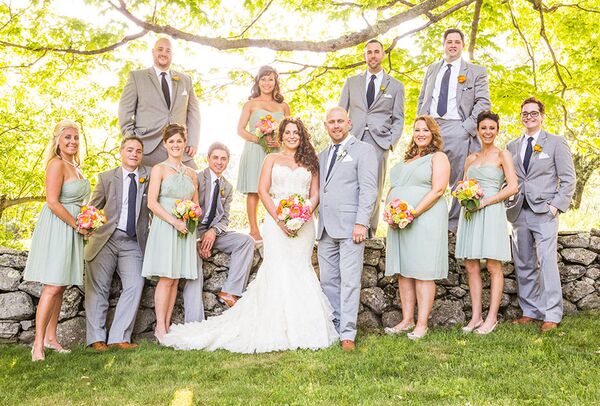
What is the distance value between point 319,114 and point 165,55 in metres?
6.60

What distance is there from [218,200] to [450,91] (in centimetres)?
302

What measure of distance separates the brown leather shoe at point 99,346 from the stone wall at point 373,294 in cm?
44

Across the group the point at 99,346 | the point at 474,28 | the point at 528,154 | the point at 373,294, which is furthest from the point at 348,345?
the point at 474,28

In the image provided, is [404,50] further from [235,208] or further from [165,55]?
[235,208]

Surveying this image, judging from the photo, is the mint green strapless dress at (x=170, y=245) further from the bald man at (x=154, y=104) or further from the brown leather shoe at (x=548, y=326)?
the brown leather shoe at (x=548, y=326)

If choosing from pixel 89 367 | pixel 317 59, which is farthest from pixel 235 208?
pixel 89 367

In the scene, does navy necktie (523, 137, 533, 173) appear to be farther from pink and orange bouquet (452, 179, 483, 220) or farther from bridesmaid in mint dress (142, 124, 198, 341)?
bridesmaid in mint dress (142, 124, 198, 341)

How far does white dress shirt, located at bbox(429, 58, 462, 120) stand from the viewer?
696cm

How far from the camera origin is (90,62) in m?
11.0

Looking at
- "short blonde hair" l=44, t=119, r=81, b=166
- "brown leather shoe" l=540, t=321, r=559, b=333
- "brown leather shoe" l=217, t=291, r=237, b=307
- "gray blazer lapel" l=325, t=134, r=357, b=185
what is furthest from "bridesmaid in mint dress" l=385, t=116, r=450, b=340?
"short blonde hair" l=44, t=119, r=81, b=166

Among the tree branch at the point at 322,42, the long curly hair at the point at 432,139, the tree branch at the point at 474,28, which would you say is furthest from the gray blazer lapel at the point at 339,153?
the tree branch at the point at 474,28

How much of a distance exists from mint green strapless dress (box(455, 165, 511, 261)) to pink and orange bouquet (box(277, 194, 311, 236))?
1.80 metres

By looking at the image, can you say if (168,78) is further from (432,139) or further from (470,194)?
(470,194)

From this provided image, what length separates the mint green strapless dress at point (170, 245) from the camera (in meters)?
6.33
